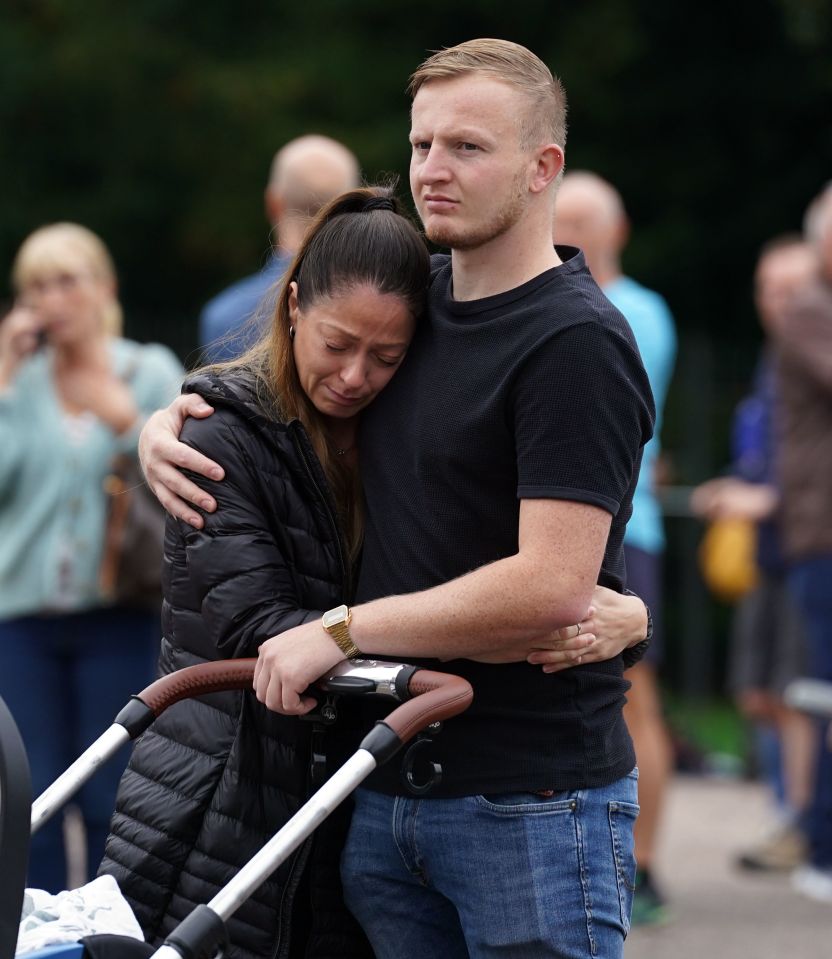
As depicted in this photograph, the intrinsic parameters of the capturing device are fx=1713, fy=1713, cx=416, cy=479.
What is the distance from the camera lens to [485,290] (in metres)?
2.84

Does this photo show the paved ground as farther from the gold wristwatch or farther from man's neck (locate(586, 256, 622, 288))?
the gold wristwatch

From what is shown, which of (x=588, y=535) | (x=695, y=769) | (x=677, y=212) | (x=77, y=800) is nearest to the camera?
(x=588, y=535)

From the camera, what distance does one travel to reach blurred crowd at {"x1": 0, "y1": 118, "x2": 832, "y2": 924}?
5164 mm

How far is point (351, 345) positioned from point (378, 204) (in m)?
0.32

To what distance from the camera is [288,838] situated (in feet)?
8.24

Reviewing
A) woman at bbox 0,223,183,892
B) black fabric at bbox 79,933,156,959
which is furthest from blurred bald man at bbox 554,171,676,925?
black fabric at bbox 79,933,156,959

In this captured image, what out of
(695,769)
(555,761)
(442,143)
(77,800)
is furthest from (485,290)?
(695,769)

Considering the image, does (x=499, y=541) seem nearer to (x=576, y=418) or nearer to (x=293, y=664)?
(x=576, y=418)

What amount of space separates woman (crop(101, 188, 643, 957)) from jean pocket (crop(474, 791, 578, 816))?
32 centimetres

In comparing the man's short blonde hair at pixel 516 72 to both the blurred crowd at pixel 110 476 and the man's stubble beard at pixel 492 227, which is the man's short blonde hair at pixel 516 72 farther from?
the blurred crowd at pixel 110 476

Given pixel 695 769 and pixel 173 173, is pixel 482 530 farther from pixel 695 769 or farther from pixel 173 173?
pixel 173 173

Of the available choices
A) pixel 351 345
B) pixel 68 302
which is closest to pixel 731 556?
pixel 68 302

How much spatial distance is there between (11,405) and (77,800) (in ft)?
4.06

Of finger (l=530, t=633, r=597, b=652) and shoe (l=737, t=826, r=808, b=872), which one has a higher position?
finger (l=530, t=633, r=597, b=652)
